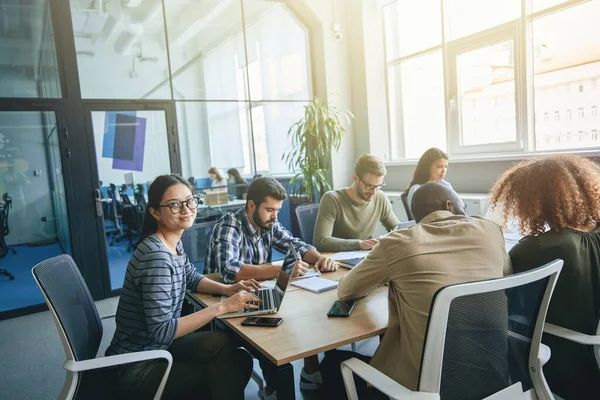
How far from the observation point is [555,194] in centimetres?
151

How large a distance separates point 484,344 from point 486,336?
0.08 ft

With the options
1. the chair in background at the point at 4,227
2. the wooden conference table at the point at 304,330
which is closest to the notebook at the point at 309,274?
the wooden conference table at the point at 304,330

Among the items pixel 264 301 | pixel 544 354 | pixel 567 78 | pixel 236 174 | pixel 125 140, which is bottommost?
pixel 544 354

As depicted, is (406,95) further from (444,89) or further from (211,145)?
(211,145)

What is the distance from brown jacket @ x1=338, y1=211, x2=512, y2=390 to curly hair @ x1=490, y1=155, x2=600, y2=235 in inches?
9.2

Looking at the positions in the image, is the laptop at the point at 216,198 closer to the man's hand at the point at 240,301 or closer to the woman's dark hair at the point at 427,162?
the woman's dark hair at the point at 427,162

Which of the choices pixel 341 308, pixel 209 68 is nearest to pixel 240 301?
pixel 341 308

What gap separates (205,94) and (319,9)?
1.90m

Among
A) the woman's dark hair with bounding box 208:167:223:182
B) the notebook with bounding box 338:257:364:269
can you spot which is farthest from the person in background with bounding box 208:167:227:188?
the notebook with bounding box 338:257:364:269

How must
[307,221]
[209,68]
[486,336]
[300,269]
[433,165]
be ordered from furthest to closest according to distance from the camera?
[209,68] → [433,165] → [307,221] → [300,269] → [486,336]

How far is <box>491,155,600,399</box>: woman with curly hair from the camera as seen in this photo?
1.40m

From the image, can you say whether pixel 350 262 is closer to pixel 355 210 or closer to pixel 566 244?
pixel 355 210

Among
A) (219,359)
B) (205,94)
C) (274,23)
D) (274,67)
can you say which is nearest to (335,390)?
(219,359)

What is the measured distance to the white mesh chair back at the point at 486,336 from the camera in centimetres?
102
